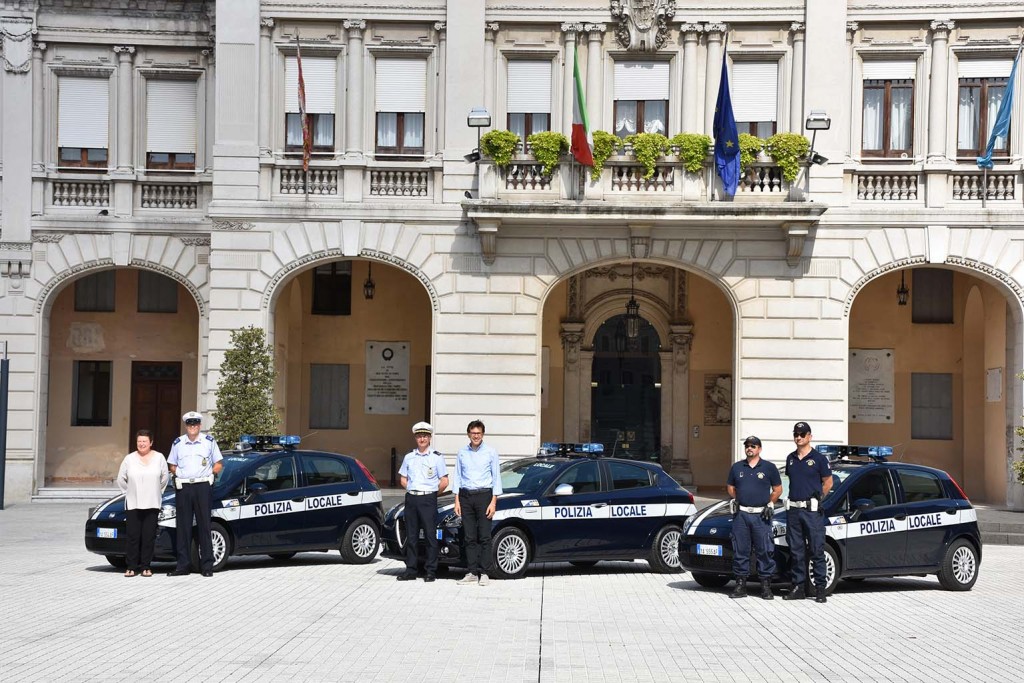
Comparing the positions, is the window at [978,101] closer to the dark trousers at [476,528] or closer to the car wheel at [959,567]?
the car wheel at [959,567]

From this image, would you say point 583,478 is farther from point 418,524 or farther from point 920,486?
point 920,486

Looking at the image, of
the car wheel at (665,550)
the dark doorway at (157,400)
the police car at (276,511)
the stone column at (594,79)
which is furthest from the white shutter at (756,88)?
the dark doorway at (157,400)

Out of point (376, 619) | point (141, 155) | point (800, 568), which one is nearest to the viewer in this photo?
point (376, 619)

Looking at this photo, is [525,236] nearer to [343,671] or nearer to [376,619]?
[376,619]

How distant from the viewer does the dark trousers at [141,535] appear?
16.7 meters

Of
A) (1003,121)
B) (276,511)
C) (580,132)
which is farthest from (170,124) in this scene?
(1003,121)

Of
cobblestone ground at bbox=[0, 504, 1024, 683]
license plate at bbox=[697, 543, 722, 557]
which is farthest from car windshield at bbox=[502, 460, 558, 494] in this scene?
license plate at bbox=[697, 543, 722, 557]

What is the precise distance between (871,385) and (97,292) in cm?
1768

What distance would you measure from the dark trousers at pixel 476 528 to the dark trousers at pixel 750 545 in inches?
118

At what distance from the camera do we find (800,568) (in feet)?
49.7

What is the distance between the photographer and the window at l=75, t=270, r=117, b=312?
3188cm

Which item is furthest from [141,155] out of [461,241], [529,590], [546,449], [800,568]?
[800,568]

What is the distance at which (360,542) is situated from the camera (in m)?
18.6

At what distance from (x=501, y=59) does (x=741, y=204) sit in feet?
18.4
